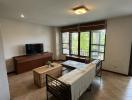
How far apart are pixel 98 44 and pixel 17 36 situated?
12.6 ft

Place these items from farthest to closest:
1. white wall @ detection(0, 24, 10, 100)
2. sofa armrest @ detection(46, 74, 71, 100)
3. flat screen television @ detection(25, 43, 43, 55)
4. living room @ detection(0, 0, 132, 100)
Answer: flat screen television @ detection(25, 43, 43, 55) → living room @ detection(0, 0, 132, 100) → white wall @ detection(0, 24, 10, 100) → sofa armrest @ detection(46, 74, 71, 100)

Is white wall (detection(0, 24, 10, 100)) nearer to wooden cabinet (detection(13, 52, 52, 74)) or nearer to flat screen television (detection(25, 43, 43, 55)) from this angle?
wooden cabinet (detection(13, 52, 52, 74))

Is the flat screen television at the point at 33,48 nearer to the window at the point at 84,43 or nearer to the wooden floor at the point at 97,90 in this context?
the wooden floor at the point at 97,90

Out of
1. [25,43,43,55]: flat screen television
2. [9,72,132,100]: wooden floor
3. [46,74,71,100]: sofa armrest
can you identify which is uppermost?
[25,43,43,55]: flat screen television

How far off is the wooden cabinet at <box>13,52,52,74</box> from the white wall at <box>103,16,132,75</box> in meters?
3.18

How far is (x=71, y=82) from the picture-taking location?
1.78 metres

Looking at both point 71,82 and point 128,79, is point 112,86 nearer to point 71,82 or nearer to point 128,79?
point 128,79

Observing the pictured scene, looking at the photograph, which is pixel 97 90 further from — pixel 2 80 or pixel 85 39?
pixel 85 39

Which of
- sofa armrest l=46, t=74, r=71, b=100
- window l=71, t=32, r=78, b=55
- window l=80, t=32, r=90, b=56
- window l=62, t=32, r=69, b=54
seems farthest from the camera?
window l=62, t=32, r=69, b=54

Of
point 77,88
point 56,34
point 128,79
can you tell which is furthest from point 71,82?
point 56,34

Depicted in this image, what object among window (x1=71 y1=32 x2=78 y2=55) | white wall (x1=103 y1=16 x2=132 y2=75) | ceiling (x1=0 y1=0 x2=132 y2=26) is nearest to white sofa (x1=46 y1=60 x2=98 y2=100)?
ceiling (x1=0 y1=0 x2=132 y2=26)

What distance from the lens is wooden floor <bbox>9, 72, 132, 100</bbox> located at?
2.39 m

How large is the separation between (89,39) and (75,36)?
990 millimetres

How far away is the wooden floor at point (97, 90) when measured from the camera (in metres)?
2.39
